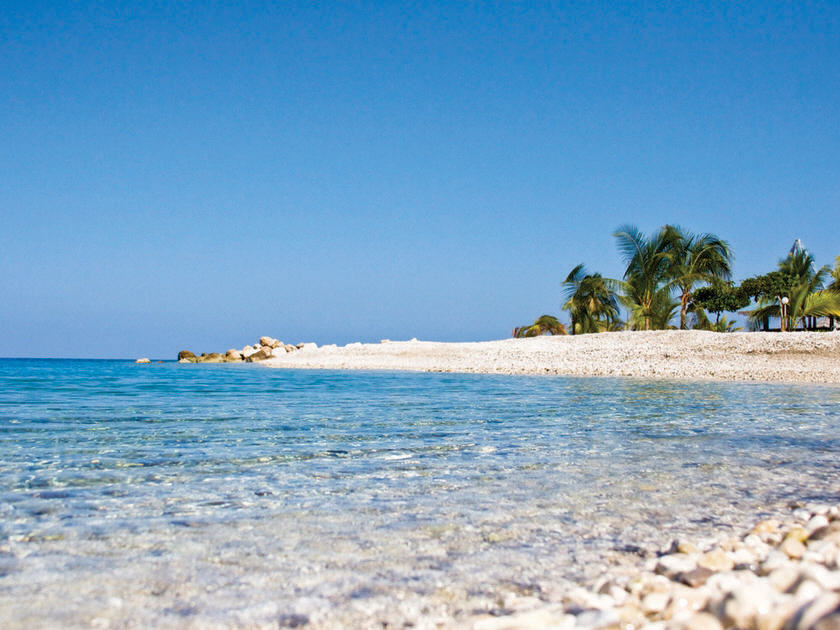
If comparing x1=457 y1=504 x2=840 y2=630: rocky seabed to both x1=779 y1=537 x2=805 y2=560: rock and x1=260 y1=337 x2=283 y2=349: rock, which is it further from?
x1=260 y1=337 x2=283 y2=349: rock

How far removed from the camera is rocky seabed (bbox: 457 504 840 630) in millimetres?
1531

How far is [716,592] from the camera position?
6.09ft

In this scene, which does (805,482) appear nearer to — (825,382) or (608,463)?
(608,463)

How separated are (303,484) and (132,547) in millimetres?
1207

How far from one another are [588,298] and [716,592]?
1074 inches

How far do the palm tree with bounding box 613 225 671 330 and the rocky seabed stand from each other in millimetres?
24546

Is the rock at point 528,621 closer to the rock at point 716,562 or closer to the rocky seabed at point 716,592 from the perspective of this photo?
the rocky seabed at point 716,592

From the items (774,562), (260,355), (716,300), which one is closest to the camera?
(774,562)

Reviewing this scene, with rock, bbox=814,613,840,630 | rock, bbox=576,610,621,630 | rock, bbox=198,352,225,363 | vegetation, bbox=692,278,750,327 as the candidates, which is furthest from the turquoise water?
rock, bbox=198,352,225,363

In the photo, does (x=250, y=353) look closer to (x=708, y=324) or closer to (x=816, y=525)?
(x=708, y=324)

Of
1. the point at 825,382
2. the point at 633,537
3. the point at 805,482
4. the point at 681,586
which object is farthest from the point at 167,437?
the point at 825,382

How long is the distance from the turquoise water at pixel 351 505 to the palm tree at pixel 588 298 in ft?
68.3

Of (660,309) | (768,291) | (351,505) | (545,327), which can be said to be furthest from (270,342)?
(351,505)

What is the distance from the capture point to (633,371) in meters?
17.4
